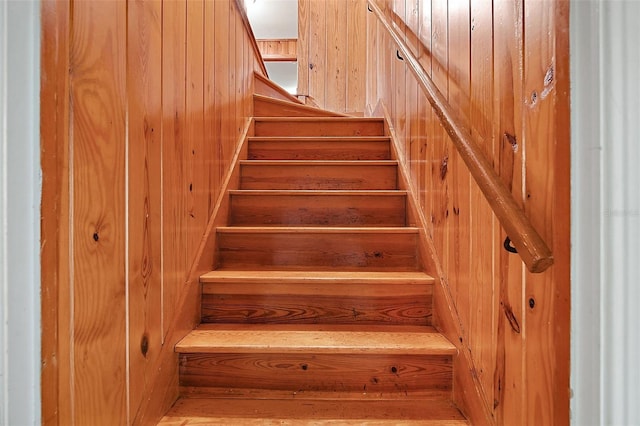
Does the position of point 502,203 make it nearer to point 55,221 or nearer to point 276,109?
point 55,221

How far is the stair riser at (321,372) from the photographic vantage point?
1.16 metres

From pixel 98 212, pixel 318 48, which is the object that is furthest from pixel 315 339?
pixel 318 48

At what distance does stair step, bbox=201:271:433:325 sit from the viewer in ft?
4.47

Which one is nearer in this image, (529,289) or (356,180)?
(529,289)

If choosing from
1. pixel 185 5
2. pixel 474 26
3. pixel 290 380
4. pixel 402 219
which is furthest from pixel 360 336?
pixel 185 5

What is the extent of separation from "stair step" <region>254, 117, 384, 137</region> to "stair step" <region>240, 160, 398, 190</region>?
59 cm
